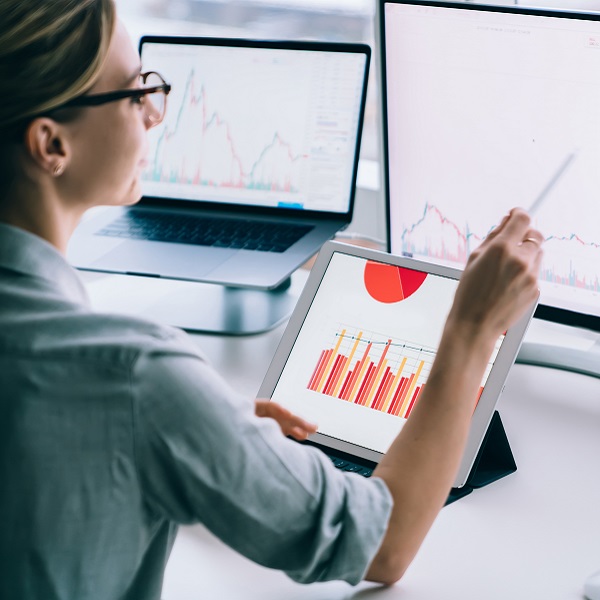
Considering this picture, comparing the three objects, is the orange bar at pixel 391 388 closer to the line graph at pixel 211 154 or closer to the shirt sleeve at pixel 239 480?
the shirt sleeve at pixel 239 480

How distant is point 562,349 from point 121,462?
2.79ft

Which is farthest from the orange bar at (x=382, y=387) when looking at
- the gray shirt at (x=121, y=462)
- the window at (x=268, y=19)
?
the window at (x=268, y=19)

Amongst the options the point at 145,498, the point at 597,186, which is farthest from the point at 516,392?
the point at 145,498

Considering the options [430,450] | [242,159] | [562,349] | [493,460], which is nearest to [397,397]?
[493,460]

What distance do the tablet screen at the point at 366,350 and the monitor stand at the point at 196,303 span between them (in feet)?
1.01

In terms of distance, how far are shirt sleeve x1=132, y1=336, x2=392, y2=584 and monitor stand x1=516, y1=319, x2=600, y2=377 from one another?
663 mm

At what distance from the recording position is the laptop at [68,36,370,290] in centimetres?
140

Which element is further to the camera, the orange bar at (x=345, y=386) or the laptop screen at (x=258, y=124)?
the laptop screen at (x=258, y=124)

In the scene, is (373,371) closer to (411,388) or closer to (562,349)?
(411,388)

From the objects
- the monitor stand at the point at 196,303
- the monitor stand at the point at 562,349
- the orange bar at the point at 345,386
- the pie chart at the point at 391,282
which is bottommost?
the monitor stand at the point at 196,303

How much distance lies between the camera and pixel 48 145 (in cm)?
69

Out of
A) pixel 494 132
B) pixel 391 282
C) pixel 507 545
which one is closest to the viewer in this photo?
pixel 507 545

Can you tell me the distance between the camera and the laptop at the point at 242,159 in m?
1.40

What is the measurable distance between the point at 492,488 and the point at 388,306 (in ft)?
0.81
